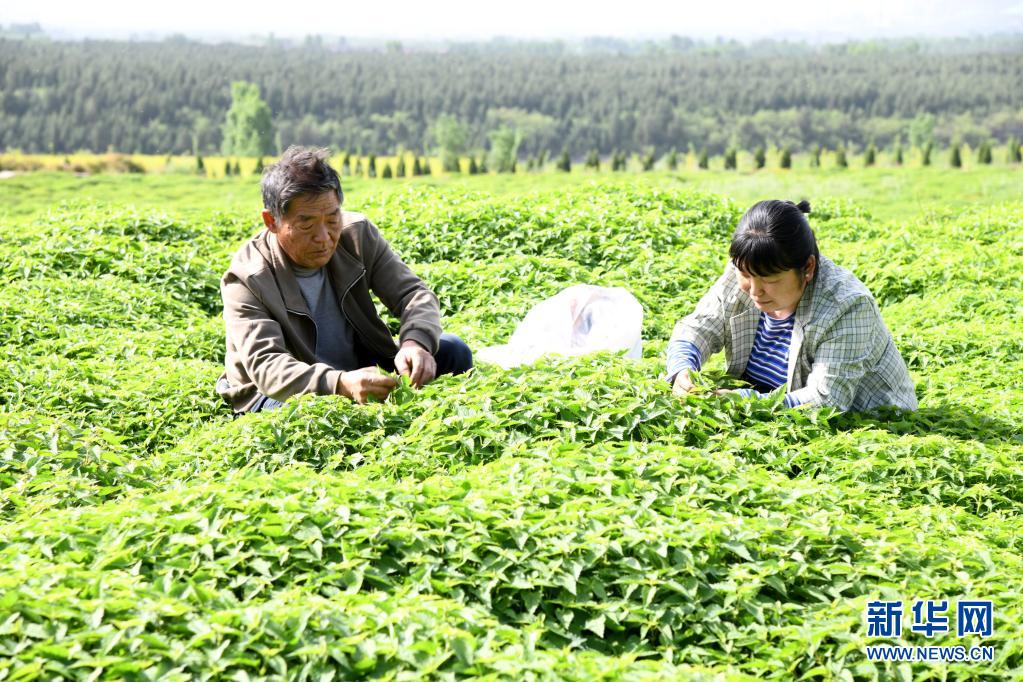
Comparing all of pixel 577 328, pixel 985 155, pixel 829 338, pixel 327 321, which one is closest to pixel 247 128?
pixel 985 155

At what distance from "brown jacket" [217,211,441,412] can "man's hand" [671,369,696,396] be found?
1133 mm

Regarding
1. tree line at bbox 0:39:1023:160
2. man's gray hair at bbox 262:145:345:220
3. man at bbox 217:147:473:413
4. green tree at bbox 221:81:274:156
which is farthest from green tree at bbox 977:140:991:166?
green tree at bbox 221:81:274:156

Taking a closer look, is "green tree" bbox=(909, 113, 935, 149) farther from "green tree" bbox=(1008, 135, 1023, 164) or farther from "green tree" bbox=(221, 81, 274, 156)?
"green tree" bbox=(1008, 135, 1023, 164)

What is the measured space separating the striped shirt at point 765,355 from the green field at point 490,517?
0.16m

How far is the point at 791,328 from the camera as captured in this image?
15.3 ft

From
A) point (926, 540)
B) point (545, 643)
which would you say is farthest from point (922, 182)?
point (545, 643)

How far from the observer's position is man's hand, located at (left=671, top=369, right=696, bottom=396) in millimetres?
4430

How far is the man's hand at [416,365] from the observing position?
462cm

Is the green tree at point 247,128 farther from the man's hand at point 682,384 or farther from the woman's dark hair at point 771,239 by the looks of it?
the woman's dark hair at point 771,239

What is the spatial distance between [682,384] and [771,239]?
2.41ft

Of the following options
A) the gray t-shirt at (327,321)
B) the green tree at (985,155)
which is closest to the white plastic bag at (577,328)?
the gray t-shirt at (327,321)

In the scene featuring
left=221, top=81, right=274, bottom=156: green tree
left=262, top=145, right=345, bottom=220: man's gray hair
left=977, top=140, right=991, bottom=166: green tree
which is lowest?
left=221, top=81, right=274, bottom=156: green tree

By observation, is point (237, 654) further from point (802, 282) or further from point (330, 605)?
point (802, 282)

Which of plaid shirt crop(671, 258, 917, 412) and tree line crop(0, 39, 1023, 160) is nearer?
plaid shirt crop(671, 258, 917, 412)
